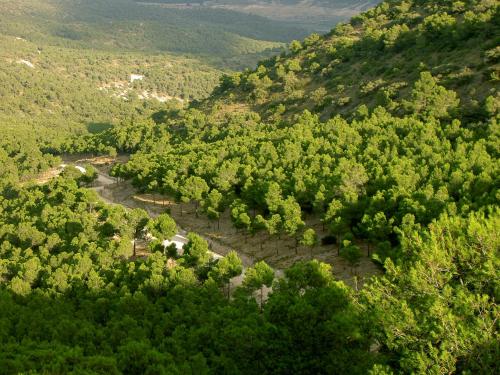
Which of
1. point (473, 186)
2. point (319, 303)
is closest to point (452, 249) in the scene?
point (319, 303)

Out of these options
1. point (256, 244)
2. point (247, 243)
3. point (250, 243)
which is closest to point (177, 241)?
point (247, 243)

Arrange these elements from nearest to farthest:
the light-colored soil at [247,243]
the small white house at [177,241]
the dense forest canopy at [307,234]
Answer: the dense forest canopy at [307,234] → the light-colored soil at [247,243] → the small white house at [177,241]

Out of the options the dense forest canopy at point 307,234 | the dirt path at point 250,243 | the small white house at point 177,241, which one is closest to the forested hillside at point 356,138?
the dense forest canopy at point 307,234

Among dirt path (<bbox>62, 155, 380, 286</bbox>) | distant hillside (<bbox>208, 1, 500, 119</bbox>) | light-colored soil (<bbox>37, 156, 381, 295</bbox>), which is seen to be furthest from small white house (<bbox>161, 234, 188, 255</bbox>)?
distant hillside (<bbox>208, 1, 500, 119</bbox>)

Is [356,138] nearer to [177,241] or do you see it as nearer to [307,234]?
[307,234]

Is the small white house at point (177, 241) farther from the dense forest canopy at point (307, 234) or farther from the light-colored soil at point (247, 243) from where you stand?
the light-colored soil at point (247, 243)

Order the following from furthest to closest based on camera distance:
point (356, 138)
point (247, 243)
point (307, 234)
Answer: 1. point (356, 138)
2. point (247, 243)
3. point (307, 234)

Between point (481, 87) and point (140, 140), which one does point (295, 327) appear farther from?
point (140, 140)

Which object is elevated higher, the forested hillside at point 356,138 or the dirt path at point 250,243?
the forested hillside at point 356,138
